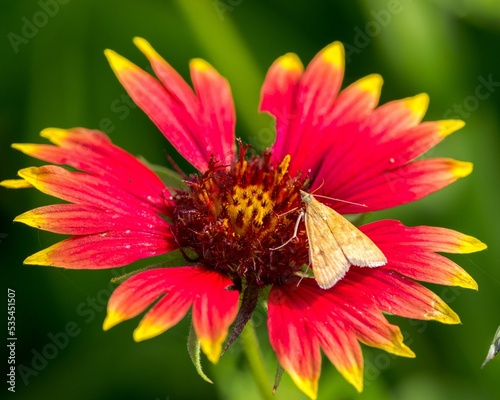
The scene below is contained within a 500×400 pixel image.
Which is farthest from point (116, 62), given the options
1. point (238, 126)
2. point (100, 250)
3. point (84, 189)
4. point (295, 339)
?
point (295, 339)

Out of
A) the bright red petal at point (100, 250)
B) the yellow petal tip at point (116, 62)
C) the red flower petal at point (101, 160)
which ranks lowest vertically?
the bright red petal at point (100, 250)

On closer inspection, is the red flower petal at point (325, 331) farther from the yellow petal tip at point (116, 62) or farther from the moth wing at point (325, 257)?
the yellow petal tip at point (116, 62)

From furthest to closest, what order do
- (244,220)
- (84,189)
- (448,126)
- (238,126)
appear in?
1. (238,126)
2. (448,126)
3. (244,220)
4. (84,189)

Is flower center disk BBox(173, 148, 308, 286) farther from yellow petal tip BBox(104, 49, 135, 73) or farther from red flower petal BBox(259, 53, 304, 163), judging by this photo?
yellow petal tip BBox(104, 49, 135, 73)

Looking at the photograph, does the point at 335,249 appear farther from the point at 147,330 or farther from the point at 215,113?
the point at 215,113

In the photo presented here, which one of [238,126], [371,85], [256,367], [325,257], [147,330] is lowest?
[256,367]

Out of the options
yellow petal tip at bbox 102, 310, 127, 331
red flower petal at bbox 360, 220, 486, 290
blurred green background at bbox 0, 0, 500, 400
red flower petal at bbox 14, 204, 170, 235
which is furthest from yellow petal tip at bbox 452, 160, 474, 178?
yellow petal tip at bbox 102, 310, 127, 331

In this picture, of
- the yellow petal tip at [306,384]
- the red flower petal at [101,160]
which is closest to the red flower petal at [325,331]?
the yellow petal tip at [306,384]
